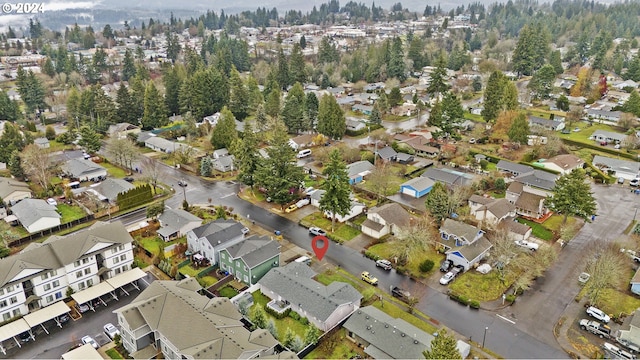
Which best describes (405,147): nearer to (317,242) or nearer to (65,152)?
(317,242)

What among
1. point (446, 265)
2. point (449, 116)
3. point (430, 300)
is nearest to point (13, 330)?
point (430, 300)

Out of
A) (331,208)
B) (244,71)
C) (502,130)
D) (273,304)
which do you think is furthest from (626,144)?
(244,71)

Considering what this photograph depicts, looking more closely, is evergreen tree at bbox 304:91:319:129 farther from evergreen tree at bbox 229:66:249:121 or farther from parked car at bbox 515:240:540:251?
parked car at bbox 515:240:540:251

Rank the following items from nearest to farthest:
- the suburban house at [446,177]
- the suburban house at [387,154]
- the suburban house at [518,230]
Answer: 1. the suburban house at [518,230]
2. the suburban house at [446,177]
3. the suburban house at [387,154]

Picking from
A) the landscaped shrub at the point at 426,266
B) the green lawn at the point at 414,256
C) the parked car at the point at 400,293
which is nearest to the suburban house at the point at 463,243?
the green lawn at the point at 414,256

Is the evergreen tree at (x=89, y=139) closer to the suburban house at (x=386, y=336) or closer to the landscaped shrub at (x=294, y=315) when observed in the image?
the landscaped shrub at (x=294, y=315)

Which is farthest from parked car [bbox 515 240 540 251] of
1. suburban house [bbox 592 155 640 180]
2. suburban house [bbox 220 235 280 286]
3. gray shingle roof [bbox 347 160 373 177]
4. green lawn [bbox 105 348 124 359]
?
green lawn [bbox 105 348 124 359]
